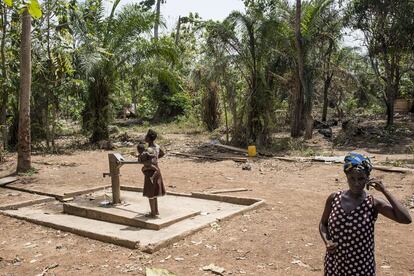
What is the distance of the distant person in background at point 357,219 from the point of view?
2564 mm

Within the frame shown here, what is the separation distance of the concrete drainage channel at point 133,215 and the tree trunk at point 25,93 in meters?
2.67

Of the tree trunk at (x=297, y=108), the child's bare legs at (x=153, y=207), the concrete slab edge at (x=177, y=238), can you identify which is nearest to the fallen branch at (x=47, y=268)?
the concrete slab edge at (x=177, y=238)

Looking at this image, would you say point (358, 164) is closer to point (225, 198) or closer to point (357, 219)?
point (357, 219)

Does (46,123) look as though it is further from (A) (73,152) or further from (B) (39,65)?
(B) (39,65)

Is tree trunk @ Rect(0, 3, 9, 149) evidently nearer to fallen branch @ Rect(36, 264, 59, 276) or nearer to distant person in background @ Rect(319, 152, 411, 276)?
fallen branch @ Rect(36, 264, 59, 276)

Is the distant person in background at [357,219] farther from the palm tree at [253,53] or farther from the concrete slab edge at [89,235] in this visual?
the palm tree at [253,53]

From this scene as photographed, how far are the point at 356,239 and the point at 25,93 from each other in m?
8.09

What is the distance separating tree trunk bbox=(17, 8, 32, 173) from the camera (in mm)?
8805

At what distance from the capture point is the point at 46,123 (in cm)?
→ 1277

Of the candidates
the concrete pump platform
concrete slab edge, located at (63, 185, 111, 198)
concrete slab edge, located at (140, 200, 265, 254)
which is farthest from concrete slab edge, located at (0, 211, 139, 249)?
concrete slab edge, located at (63, 185, 111, 198)

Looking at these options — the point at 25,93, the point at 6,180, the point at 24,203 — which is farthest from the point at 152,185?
the point at 25,93

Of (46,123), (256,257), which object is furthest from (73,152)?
(256,257)

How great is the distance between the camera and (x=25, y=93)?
29.2 feet

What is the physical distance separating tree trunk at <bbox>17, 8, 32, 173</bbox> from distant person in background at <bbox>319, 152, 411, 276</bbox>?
7915 millimetres
